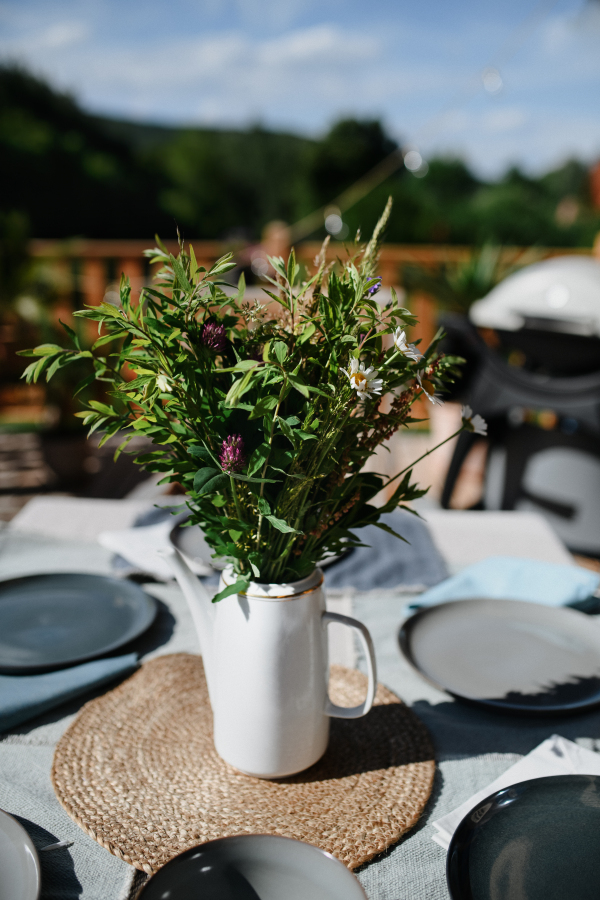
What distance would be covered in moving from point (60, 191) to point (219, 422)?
39.1 feet

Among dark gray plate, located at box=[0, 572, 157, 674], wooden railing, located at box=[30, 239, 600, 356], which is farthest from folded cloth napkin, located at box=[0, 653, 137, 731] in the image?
wooden railing, located at box=[30, 239, 600, 356]

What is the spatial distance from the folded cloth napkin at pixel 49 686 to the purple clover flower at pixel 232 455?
0.42 m

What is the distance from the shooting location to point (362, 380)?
0.50m

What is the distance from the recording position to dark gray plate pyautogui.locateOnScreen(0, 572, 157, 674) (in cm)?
83

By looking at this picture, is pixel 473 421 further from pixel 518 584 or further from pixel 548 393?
pixel 548 393

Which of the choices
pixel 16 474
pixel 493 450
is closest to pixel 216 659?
pixel 493 450

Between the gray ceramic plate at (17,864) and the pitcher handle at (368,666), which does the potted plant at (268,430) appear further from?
the gray ceramic plate at (17,864)

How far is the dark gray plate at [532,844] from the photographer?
1.63 feet

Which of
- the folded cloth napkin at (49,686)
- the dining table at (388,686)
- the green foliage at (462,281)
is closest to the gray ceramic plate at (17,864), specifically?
the dining table at (388,686)

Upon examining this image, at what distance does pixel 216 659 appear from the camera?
635 mm

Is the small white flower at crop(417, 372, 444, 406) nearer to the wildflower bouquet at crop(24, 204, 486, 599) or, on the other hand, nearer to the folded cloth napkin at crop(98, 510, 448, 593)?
the wildflower bouquet at crop(24, 204, 486, 599)

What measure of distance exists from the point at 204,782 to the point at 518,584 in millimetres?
636

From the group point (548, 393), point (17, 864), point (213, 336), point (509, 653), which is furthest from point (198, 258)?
point (17, 864)

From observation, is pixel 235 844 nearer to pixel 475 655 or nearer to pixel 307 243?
pixel 475 655
